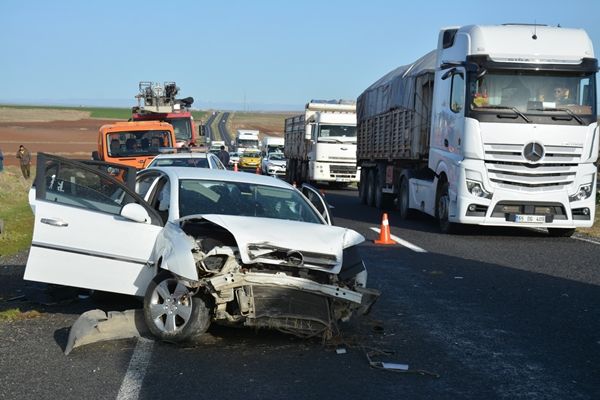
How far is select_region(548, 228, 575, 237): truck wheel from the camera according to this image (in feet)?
55.1

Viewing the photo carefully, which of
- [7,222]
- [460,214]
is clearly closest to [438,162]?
[460,214]

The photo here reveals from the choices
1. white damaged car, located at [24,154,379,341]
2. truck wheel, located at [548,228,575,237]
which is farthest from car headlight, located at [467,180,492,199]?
white damaged car, located at [24,154,379,341]

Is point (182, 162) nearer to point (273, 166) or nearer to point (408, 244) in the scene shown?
point (408, 244)

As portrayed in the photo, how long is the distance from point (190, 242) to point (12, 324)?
2204mm

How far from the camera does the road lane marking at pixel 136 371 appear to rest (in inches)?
225

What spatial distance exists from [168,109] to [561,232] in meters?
18.6

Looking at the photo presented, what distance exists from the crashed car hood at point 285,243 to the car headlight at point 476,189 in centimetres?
875

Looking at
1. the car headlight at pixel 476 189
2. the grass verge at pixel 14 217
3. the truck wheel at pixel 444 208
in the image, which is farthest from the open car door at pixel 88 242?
the truck wheel at pixel 444 208

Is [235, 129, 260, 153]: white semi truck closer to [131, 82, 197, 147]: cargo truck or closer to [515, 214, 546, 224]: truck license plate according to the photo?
[131, 82, 197, 147]: cargo truck

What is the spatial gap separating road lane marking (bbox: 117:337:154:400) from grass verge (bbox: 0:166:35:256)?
725cm

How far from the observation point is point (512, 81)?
1565 centimetres

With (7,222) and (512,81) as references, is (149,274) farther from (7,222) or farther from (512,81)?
(7,222)

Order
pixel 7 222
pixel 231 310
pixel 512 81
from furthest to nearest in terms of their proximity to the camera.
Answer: pixel 7 222 → pixel 512 81 → pixel 231 310

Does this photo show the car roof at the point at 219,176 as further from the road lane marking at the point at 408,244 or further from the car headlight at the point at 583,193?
the car headlight at the point at 583,193
